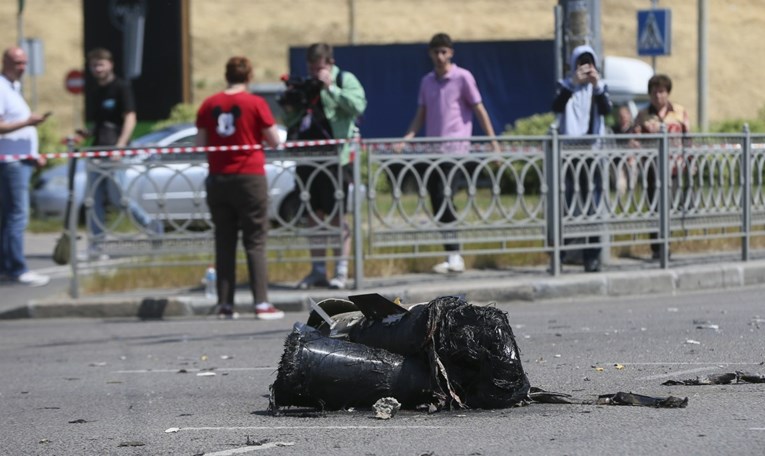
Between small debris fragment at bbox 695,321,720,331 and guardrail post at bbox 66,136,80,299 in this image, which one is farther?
guardrail post at bbox 66,136,80,299

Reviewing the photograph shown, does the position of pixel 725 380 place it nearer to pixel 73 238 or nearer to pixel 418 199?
pixel 418 199

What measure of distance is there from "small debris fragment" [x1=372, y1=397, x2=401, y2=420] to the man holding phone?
7.30 m

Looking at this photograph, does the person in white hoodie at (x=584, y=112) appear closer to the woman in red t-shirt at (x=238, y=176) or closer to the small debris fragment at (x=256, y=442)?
the woman in red t-shirt at (x=238, y=176)

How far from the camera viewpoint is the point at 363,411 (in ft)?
22.0

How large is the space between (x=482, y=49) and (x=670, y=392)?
21284mm

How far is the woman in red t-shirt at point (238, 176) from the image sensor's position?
11031 millimetres

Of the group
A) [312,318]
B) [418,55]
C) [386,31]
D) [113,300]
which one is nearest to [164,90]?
[418,55]

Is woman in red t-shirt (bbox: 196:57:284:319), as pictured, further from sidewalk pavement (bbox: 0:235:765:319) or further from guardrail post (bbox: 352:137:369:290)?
guardrail post (bbox: 352:137:369:290)

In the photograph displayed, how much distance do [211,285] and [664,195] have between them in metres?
4.10

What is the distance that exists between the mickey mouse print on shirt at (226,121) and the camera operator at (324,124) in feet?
3.48

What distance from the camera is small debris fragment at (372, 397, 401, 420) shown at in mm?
6453

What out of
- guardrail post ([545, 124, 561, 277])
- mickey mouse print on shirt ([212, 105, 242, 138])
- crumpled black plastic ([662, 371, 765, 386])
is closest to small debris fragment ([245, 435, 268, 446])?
crumpled black plastic ([662, 371, 765, 386])

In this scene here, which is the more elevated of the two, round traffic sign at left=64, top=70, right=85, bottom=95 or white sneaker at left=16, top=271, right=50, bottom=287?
round traffic sign at left=64, top=70, right=85, bottom=95

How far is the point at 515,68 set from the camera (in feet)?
91.6
